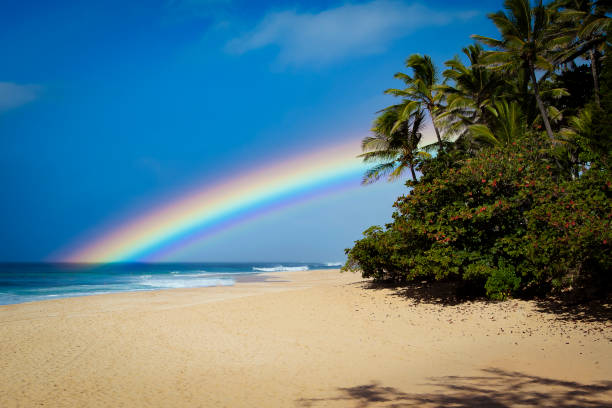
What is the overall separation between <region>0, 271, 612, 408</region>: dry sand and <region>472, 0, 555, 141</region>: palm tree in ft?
34.6

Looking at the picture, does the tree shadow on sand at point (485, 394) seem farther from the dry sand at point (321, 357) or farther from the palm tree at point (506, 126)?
the palm tree at point (506, 126)

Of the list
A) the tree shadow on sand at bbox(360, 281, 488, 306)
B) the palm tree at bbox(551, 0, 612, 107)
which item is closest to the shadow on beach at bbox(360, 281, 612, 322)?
the tree shadow on sand at bbox(360, 281, 488, 306)

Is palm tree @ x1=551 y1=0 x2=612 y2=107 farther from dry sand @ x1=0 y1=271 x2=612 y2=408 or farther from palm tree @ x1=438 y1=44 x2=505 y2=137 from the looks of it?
dry sand @ x1=0 y1=271 x2=612 y2=408

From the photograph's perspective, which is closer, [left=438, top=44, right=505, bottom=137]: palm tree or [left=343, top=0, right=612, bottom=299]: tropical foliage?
[left=343, top=0, right=612, bottom=299]: tropical foliage

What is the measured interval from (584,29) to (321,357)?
16.1 m

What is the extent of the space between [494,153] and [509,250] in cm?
328

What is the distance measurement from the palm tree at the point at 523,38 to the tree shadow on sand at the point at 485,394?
13171 millimetres

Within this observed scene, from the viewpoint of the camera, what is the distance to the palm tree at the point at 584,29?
1426 cm

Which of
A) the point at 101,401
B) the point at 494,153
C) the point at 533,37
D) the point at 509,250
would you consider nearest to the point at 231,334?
the point at 101,401

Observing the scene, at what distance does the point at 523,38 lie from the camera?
621 inches

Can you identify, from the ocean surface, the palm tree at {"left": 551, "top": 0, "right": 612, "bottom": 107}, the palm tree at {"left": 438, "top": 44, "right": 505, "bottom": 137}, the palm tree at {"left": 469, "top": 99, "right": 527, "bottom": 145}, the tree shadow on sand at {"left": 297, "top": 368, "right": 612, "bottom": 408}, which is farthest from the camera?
the ocean surface

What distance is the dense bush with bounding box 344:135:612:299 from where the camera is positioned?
27.0ft

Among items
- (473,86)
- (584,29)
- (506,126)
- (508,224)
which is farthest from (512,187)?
(473,86)

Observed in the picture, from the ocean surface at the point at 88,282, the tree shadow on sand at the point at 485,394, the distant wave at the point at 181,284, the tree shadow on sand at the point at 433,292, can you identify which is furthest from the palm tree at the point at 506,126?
the ocean surface at the point at 88,282
